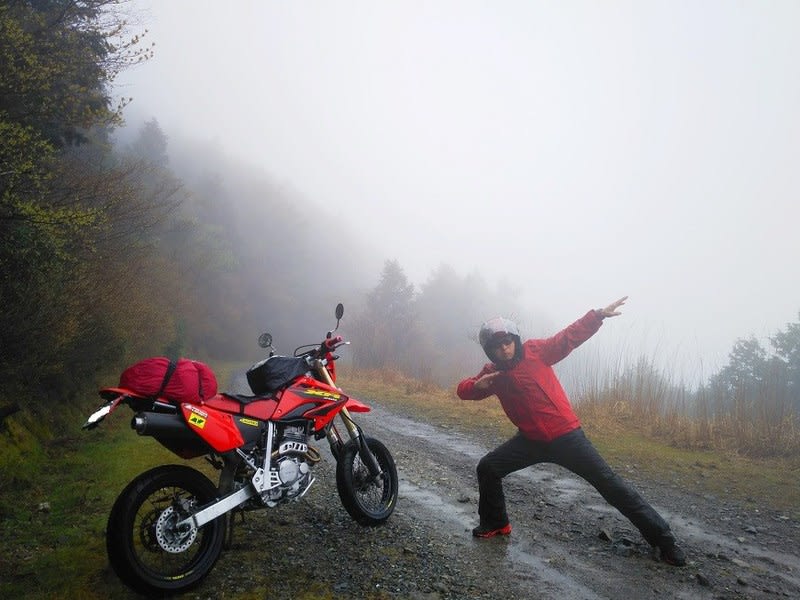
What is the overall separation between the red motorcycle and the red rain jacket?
4.08 ft

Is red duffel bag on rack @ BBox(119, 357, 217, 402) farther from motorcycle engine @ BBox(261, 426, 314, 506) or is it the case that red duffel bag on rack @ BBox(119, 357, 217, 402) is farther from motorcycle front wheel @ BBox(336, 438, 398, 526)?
motorcycle front wheel @ BBox(336, 438, 398, 526)

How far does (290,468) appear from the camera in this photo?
11.8 feet

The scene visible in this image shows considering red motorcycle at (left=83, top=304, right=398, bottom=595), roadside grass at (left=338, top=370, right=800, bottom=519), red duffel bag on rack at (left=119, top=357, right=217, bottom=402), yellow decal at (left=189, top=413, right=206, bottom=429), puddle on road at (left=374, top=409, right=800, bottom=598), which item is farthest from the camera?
roadside grass at (left=338, top=370, right=800, bottom=519)

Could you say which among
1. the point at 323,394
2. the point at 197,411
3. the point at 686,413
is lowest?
the point at 197,411

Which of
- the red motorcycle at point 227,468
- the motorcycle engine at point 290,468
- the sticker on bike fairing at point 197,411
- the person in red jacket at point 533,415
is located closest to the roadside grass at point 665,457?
the person in red jacket at point 533,415

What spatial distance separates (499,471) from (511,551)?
658 mm

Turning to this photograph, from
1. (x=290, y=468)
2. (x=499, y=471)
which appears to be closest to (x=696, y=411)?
(x=499, y=471)

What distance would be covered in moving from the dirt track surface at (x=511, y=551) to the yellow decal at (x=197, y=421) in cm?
94

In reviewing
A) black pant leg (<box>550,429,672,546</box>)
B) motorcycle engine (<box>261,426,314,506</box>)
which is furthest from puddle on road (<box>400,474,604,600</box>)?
motorcycle engine (<box>261,426,314,506</box>)

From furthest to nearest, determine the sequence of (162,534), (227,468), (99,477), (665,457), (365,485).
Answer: (665,457) < (99,477) < (365,485) < (227,468) < (162,534)

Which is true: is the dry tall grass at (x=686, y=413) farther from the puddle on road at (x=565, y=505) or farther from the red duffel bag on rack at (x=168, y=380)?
the red duffel bag on rack at (x=168, y=380)

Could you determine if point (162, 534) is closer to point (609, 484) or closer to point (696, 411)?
point (609, 484)

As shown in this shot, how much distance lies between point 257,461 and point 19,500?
2954 millimetres

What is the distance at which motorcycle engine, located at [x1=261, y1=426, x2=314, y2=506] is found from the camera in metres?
3.47
